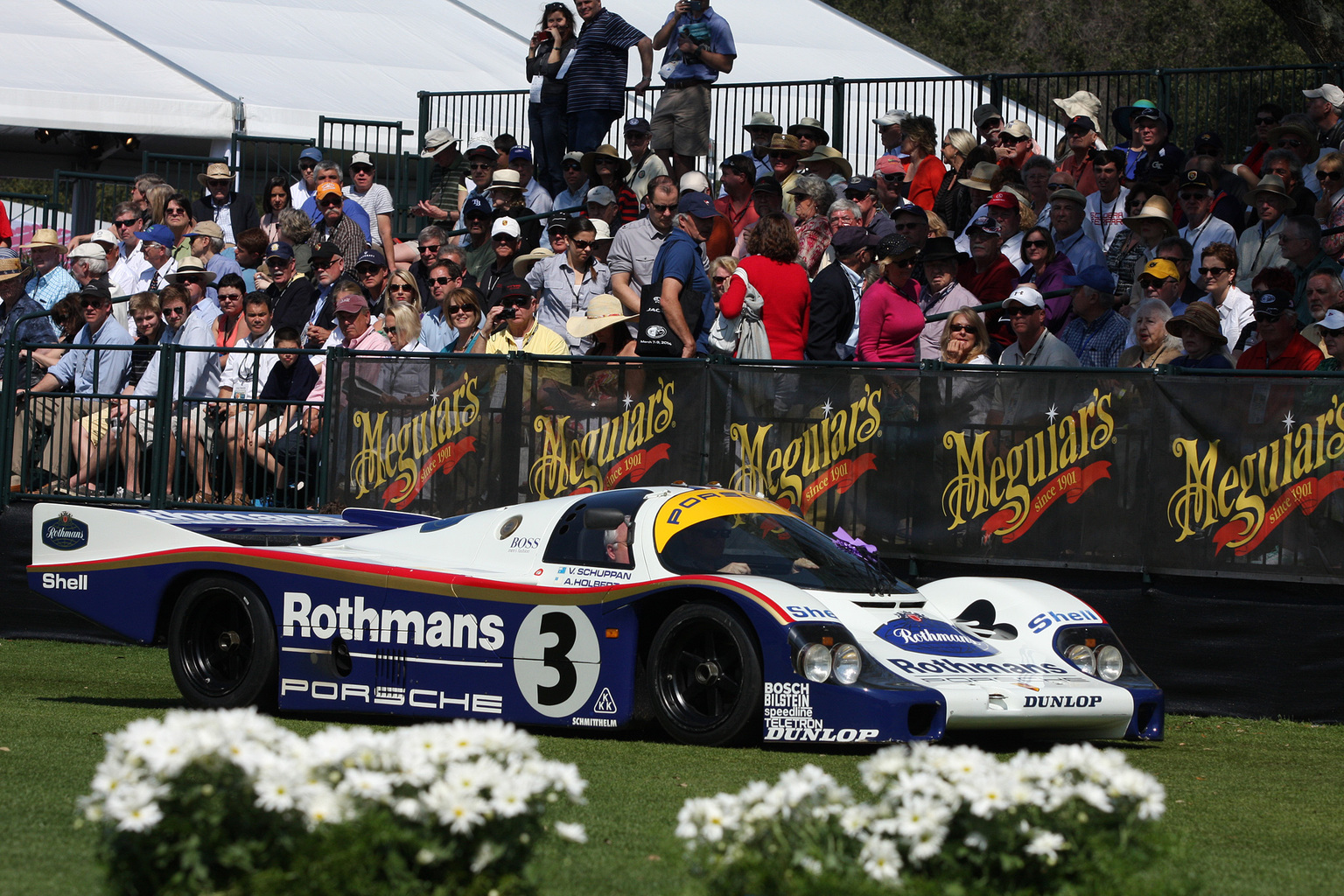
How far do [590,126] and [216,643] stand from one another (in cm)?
855

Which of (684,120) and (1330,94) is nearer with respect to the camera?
(1330,94)

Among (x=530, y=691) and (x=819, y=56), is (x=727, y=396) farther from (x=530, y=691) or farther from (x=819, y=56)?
(x=819, y=56)

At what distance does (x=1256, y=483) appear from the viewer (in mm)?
9430

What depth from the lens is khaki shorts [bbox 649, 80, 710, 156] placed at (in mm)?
15891

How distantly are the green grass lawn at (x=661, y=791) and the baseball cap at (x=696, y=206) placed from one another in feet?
17.2

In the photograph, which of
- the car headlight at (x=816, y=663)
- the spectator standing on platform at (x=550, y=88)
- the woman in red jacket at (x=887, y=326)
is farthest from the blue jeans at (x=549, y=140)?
the car headlight at (x=816, y=663)

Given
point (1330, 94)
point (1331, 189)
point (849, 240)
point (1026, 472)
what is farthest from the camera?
point (1330, 94)

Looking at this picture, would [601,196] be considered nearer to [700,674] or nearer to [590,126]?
[590,126]

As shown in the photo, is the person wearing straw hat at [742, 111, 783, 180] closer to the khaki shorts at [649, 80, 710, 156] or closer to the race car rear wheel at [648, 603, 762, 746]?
the khaki shorts at [649, 80, 710, 156]

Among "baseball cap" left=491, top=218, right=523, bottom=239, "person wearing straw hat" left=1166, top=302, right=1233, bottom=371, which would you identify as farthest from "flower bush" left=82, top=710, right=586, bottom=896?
"baseball cap" left=491, top=218, right=523, bottom=239

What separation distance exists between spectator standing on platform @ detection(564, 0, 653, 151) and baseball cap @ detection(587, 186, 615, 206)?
2182 millimetres

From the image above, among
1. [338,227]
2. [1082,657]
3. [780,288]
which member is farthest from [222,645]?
[338,227]

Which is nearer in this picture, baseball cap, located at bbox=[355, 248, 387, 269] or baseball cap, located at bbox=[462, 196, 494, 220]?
baseball cap, located at bbox=[355, 248, 387, 269]

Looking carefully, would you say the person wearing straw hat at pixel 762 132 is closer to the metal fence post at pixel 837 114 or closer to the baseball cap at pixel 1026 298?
the metal fence post at pixel 837 114
